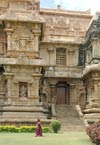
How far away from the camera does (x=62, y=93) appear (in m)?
38.2

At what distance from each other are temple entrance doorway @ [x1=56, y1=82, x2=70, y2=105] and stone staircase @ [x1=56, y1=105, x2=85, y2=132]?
8.37ft

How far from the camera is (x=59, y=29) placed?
40.2m

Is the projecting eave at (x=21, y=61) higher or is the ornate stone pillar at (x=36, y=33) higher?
the ornate stone pillar at (x=36, y=33)

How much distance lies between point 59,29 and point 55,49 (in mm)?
3289

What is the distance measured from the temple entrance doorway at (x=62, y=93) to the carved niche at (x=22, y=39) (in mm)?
→ 9964

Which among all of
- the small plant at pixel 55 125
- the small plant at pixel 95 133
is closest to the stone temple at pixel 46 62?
the small plant at pixel 55 125

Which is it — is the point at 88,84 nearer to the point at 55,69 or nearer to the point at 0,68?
the point at 55,69

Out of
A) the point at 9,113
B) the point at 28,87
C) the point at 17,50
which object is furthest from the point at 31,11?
the point at 9,113

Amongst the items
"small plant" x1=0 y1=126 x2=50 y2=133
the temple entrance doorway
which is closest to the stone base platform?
"small plant" x1=0 y1=126 x2=50 y2=133

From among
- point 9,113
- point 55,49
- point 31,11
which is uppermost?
point 31,11

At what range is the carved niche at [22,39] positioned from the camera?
28.5 m

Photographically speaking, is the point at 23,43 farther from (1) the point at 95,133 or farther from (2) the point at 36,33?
(1) the point at 95,133

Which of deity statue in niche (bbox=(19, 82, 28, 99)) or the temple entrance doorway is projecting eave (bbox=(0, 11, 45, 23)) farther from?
the temple entrance doorway

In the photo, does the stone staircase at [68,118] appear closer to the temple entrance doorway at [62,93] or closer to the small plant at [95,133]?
the temple entrance doorway at [62,93]
